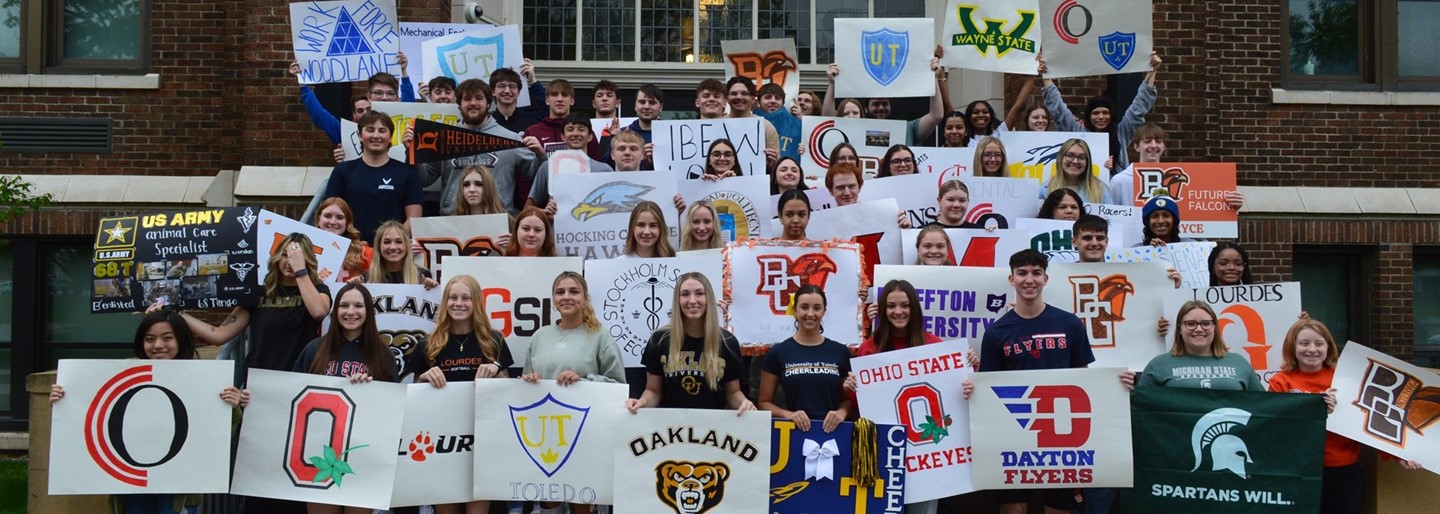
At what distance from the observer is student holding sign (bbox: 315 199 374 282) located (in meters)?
9.30

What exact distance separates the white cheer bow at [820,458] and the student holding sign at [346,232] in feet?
10.8

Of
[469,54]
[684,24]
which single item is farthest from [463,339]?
[684,24]

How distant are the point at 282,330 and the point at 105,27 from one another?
7925 millimetres

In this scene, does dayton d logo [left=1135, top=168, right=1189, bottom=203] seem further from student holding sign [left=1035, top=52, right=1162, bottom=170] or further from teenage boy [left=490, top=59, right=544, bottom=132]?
teenage boy [left=490, top=59, right=544, bottom=132]

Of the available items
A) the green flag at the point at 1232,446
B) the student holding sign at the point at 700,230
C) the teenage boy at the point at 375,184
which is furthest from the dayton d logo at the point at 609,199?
the green flag at the point at 1232,446

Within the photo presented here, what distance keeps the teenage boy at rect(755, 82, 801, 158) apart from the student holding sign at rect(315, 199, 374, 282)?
382 cm

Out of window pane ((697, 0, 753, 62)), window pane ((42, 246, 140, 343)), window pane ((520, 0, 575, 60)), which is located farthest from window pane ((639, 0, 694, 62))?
window pane ((42, 246, 140, 343))

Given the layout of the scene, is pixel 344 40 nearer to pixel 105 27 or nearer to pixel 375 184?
pixel 375 184

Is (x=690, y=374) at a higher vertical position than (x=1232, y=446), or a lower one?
higher

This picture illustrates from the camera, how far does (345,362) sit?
812 cm

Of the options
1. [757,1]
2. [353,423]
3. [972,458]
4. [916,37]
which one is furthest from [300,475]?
[757,1]

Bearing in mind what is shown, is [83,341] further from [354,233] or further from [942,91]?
[942,91]

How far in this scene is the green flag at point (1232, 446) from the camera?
324 inches

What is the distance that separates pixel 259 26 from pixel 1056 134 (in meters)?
7.71
